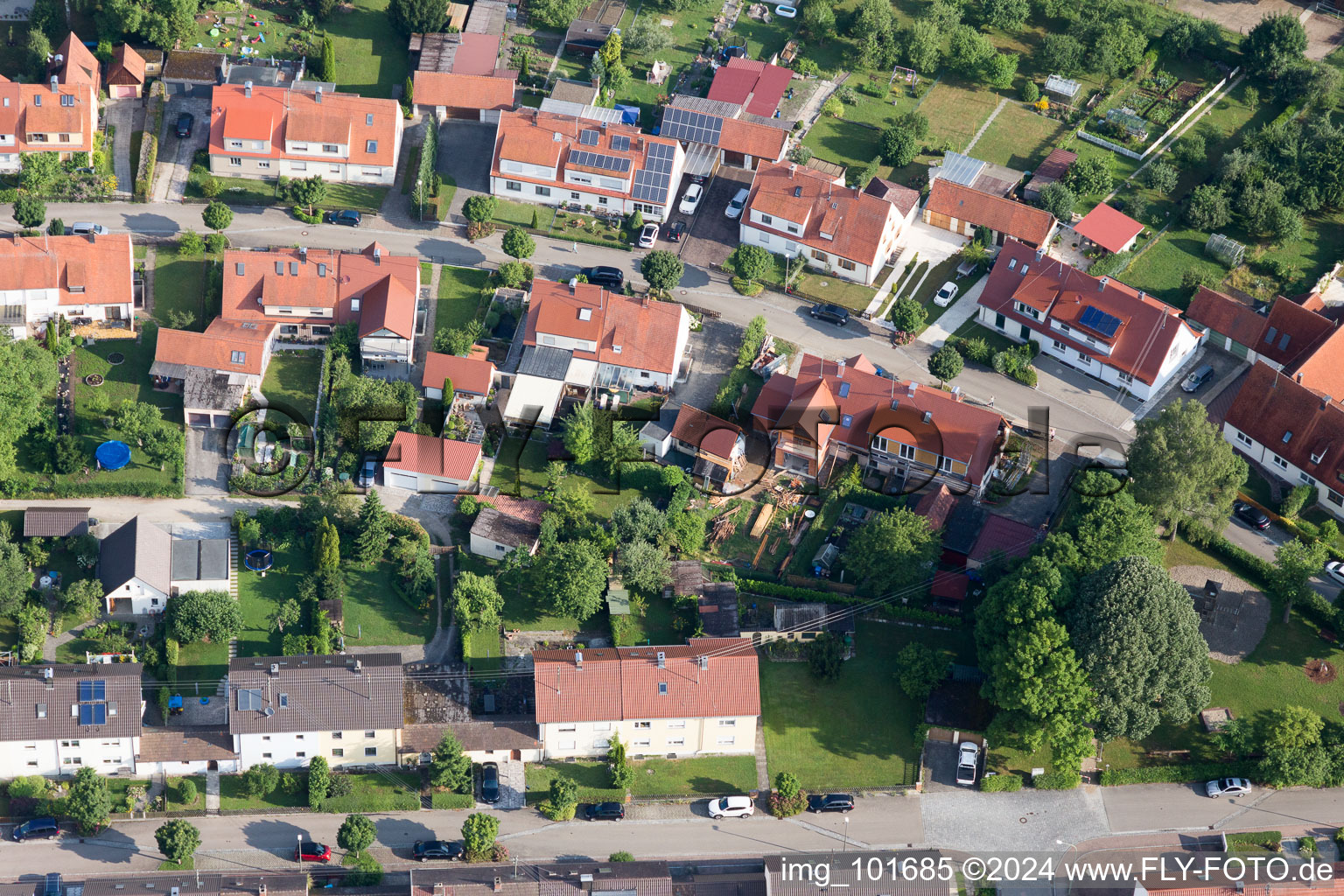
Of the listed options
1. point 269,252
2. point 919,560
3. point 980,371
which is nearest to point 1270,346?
point 980,371

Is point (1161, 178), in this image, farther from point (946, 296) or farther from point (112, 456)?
point (112, 456)

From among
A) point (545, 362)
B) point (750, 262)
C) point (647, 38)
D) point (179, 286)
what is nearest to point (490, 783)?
point (545, 362)

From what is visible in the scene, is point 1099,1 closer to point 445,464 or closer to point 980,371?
point 980,371

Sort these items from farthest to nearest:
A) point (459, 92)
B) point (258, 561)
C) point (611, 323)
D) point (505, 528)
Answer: point (459, 92) → point (611, 323) → point (505, 528) → point (258, 561)

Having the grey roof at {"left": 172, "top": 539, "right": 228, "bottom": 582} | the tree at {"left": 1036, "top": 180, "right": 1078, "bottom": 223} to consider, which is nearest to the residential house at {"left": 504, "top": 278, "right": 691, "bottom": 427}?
the grey roof at {"left": 172, "top": 539, "right": 228, "bottom": 582}

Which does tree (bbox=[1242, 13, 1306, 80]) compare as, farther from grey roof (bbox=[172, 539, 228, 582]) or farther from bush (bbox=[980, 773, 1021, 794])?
grey roof (bbox=[172, 539, 228, 582])
